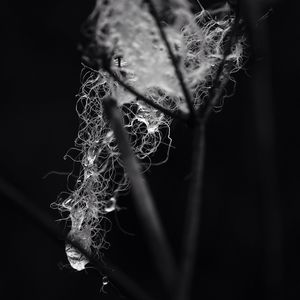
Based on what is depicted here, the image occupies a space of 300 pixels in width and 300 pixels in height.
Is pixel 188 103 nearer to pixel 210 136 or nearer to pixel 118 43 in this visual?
pixel 118 43

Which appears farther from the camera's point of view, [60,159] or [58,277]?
[58,277]

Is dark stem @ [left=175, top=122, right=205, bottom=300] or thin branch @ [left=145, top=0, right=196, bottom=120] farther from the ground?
thin branch @ [left=145, top=0, right=196, bottom=120]

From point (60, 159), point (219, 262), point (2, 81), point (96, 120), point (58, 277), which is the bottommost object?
point (219, 262)

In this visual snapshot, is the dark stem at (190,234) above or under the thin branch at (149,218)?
under

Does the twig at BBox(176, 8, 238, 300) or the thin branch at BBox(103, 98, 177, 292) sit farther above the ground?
the thin branch at BBox(103, 98, 177, 292)

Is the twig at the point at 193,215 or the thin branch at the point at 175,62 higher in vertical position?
the thin branch at the point at 175,62

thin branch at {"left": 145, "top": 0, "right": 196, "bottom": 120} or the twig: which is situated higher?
thin branch at {"left": 145, "top": 0, "right": 196, "bottom": 120}

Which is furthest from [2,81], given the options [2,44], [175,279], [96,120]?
[175,279]

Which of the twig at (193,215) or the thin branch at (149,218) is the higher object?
the thin branch at (149,218)
